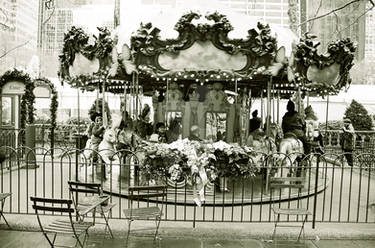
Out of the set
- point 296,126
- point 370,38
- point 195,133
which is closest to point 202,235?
point 195,133

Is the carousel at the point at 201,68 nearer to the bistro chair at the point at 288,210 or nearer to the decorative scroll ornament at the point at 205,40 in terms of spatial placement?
the decorative scroll ornament at the point at 205,40

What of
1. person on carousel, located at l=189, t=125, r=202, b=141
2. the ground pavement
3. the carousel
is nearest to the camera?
the ground pavement

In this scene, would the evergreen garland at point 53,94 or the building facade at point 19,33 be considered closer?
the evergreen garland at point 53,94

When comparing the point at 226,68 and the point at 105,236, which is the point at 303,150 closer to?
the point at 226,68

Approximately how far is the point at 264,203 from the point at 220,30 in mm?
3961

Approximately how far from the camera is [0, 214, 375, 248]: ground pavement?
246 inches

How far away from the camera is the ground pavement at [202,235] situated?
6238 millimetres

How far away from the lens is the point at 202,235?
21.6 feet

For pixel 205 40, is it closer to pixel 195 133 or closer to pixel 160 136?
pixel 160 136

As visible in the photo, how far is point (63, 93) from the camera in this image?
3388 cm

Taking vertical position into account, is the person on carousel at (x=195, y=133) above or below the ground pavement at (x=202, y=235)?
above

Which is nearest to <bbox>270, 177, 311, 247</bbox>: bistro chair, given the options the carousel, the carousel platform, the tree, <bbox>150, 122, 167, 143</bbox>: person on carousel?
the carousel platform

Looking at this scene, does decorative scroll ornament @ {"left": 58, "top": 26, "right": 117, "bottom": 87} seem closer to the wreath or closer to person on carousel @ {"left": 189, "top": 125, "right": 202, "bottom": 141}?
person on carousel @ {"left": 189, "top": 125, "right": 202, "bottom": 141}

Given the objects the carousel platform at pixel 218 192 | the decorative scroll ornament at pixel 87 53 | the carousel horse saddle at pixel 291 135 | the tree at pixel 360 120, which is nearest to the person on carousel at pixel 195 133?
the carousel platform at pixel 218 192
